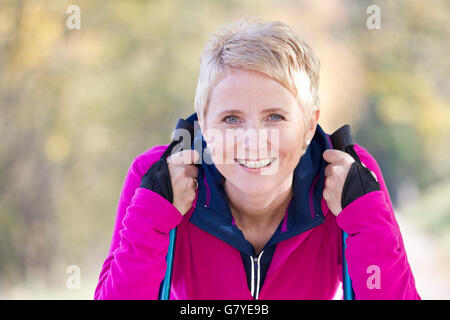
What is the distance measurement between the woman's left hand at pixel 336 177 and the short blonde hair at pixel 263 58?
0.41 ft

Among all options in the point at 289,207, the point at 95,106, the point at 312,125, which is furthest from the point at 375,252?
the point at 95,106

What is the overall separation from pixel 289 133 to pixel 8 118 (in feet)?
16.9

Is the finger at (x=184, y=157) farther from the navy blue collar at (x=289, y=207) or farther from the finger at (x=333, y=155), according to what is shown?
the finger at (x=333, y=155)

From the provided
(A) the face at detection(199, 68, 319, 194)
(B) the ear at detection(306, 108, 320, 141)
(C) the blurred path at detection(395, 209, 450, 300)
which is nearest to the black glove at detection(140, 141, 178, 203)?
(A) the face at detection(199, 68, 319, 194)

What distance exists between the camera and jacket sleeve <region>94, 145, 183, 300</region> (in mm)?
1101

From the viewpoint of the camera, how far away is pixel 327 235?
127cm

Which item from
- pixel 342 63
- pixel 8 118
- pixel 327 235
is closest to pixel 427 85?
pixel 342 63

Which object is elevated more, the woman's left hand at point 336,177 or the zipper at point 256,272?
the woman's left hand at point 336,177

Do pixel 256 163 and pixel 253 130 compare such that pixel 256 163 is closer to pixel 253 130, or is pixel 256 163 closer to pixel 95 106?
pixel 253 130

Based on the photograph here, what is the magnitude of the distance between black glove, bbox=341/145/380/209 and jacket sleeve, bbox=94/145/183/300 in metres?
0.38

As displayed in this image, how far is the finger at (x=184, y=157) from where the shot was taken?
1.26 metres

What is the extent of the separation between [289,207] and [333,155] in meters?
0.17

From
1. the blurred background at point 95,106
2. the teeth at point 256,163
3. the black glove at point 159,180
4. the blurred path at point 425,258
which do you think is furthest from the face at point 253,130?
the blurred path at point 425,258

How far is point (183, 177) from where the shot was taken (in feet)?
4.02
